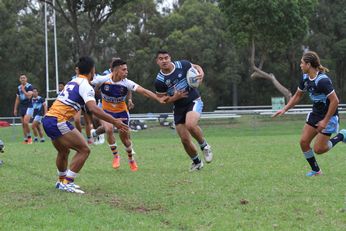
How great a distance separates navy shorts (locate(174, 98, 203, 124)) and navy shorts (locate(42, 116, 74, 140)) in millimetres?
3017

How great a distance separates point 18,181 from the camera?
32.0ft

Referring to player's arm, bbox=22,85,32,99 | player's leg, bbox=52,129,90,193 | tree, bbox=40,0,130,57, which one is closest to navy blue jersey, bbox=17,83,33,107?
player's arm, bbox=22,85,32,99

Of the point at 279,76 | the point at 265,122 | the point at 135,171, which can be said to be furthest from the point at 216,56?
the point at 135,171

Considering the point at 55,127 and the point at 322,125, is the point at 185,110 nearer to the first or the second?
the point at 322,125

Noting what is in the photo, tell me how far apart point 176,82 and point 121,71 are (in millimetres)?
1106

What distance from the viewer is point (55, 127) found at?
836 centimetres

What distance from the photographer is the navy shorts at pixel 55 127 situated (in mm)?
8367

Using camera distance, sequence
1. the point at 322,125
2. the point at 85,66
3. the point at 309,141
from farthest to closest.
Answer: the point at 309,141 → the point at 322,125 → the point at 85,66

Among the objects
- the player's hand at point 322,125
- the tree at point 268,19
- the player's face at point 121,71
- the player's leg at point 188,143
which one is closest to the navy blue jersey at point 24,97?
the player's face at point 121,71

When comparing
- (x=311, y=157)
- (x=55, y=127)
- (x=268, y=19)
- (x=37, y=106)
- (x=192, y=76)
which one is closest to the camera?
(x=55, y=127)

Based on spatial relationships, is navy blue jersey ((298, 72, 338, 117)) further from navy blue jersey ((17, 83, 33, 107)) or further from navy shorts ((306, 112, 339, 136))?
navy blue jersey ((17, 83, 33, 107))

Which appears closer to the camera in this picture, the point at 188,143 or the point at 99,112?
the point at 99,112

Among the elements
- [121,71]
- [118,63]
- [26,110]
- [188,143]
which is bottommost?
[26,110]

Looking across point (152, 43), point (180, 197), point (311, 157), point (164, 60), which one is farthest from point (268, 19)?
point (180, 197)
